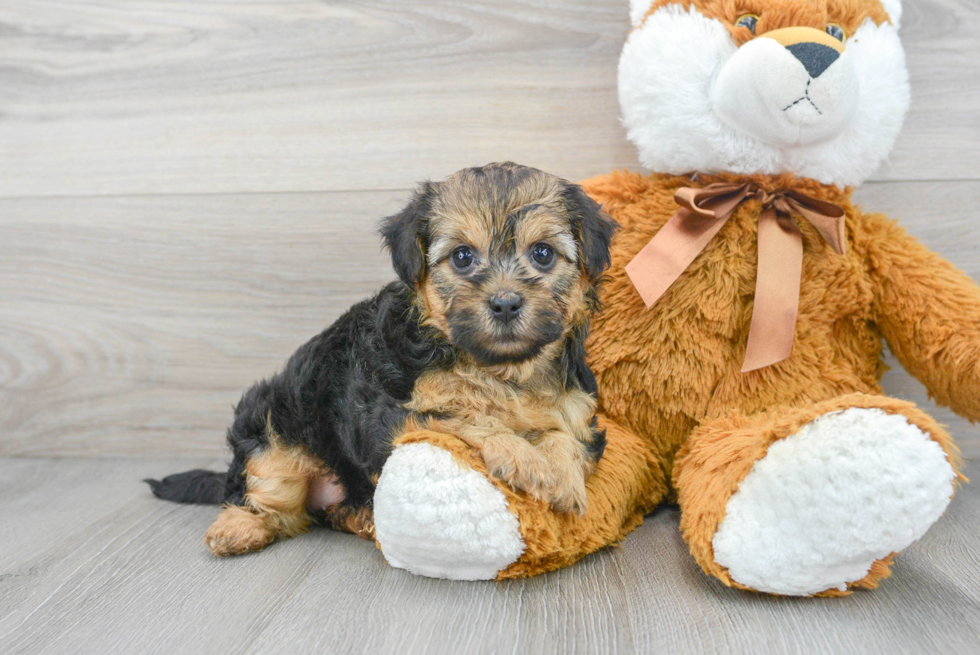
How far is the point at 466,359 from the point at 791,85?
0.99 m

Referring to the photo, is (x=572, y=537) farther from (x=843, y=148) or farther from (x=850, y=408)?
(x=843, y=148)

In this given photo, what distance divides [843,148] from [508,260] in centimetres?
98

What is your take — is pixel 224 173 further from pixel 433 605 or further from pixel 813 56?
pixel 813 56

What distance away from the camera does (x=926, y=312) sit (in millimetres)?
1780

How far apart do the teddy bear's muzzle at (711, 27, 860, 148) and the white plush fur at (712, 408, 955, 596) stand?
74 centimetres

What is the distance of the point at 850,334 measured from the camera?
1.91 meters

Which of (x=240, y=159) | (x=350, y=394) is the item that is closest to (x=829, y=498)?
(x=350, y=394)

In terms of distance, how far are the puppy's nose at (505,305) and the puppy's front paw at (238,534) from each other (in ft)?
2.98

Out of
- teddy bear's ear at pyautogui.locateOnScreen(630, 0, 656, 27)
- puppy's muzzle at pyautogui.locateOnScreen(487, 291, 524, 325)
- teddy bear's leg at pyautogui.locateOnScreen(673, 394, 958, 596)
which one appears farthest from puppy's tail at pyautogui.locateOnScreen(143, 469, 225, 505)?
teddy bear's ear at pyautogui.locateOnScreen(630, 0, 656, 27)

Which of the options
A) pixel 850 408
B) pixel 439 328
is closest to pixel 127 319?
pixel 439 328

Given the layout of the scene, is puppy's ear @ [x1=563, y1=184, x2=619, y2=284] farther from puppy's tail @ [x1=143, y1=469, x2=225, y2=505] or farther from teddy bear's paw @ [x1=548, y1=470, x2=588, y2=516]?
puppy's tail @ [x1=143, y1=469, x2=225, y2=505]

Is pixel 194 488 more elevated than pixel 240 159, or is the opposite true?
pixel 240 159

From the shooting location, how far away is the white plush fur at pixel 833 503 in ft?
4.12

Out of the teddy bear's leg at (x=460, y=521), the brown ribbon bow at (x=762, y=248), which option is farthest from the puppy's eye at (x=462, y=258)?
the brown ribbon bow at (x=762, y=248)
